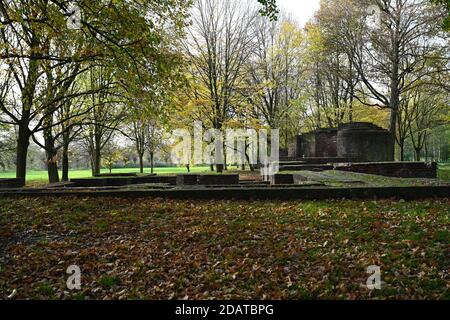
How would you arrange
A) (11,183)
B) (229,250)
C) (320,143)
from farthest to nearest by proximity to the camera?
1. (320,143)
2. (11,183)
3. (229,250)

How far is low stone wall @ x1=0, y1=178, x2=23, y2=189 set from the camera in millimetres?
13909

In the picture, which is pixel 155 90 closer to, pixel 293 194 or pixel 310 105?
pixel 293 194

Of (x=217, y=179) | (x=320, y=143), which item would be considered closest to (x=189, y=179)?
(x=217, y=179)

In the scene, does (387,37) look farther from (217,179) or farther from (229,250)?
(229,250)

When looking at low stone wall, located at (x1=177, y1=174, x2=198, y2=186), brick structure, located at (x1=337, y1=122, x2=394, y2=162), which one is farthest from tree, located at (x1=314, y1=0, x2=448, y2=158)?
low stone wall, located at (x1=177, y1=174, x2=198, y2=186)

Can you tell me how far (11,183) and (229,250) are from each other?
42.7 ft

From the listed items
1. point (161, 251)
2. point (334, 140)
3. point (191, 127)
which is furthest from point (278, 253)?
point (334, 140)

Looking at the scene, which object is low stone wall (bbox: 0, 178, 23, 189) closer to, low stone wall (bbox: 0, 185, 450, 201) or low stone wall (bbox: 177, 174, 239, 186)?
low stone wall (bbox: 0, 185, 450, 201)

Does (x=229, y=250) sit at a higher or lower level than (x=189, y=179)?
lower

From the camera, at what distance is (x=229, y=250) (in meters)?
5.47

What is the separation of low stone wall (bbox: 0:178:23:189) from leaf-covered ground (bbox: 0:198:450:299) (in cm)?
674

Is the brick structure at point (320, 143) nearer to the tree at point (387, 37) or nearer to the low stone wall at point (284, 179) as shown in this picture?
the tree at point (387, 37)

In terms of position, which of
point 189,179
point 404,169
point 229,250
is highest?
point 404,169
